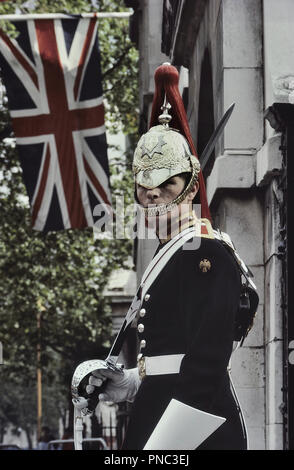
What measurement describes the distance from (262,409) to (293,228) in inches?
59.2

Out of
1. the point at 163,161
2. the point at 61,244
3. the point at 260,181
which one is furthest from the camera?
the point at 61,244

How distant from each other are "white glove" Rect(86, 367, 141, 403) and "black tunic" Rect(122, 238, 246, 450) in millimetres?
230

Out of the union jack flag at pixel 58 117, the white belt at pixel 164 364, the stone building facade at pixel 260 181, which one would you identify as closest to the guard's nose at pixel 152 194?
the white belt at pixel 164 364

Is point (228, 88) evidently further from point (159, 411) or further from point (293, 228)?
point (159, 411)

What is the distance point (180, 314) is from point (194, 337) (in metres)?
0.21

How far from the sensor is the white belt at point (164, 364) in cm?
442

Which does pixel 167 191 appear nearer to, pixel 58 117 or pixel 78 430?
pixel 78 430

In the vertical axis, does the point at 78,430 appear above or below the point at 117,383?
below

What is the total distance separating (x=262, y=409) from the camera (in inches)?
331

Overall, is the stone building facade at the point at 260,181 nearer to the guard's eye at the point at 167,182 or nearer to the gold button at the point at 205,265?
the guard's eye at the point at 167,182

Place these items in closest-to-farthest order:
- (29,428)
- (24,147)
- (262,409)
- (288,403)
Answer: (288,403) → (262,409) → (24,147) → (29,428)

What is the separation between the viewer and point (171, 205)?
14.9ft

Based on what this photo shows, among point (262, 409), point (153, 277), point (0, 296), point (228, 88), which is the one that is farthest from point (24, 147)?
point (0, 296)

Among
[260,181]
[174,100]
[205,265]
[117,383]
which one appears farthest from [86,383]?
[260,181]
